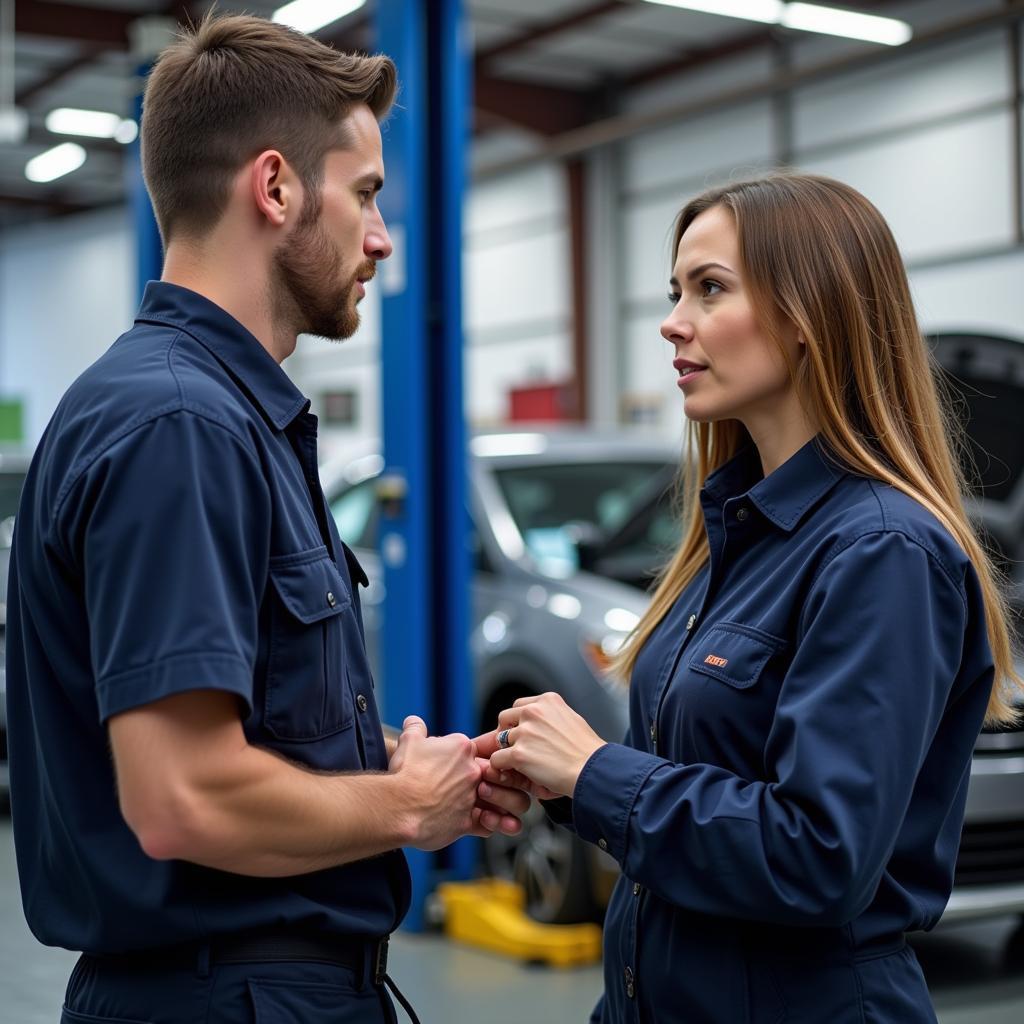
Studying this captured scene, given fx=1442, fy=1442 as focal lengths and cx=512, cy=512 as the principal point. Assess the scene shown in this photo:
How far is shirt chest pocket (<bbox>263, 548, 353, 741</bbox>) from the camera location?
1639 mm

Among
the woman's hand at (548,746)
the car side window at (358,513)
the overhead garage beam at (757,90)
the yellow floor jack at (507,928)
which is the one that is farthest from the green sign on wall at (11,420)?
the woman's hand at (548,746)

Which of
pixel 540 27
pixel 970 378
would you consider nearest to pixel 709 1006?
pixel 970 378

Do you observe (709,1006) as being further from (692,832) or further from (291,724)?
(291,724)

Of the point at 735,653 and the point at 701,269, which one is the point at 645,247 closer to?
the point at 701,269

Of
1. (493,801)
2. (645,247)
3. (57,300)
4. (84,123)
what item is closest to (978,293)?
(645,247)

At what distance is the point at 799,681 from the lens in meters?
1.73

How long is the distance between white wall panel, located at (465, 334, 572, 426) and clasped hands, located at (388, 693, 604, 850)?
49.4 ft

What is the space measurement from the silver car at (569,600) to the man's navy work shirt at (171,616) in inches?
99.3

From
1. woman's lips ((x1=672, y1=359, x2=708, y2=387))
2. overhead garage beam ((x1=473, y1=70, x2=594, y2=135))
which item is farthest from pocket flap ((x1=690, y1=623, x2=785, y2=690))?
overhead garage beam ((x1=473, y1=70, x2=594, y2=135))

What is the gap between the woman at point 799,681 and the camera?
168cm

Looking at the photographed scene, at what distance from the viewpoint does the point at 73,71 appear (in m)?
16.7

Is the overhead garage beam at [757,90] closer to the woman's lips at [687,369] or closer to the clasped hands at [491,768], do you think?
the woman's lips at [687,369]

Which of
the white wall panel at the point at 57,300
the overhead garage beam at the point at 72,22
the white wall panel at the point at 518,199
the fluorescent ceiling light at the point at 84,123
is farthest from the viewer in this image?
the white wall panel at the point at 57,300

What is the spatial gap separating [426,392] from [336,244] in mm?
3449
